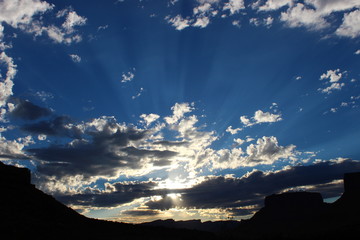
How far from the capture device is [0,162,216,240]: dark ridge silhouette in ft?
128

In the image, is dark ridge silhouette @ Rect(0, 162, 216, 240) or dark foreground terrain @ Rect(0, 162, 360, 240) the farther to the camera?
dark foreground terrain @ Rect(0, 162, 360, 240)

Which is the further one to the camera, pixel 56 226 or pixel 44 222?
pixel 44 222

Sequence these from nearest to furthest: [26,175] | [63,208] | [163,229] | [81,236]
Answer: [81,236], [163,229], [63,208], [26,175]

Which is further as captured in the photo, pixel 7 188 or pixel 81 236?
pixel 7 188

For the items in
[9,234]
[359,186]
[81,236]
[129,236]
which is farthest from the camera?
[359,186]

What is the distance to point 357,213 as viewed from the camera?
14875 centimetres

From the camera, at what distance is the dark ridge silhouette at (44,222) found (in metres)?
38.9

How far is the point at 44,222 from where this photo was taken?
4453 centimetres

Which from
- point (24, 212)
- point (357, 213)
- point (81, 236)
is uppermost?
point (24, 212)

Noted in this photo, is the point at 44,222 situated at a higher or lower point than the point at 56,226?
higher

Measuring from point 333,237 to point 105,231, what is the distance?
32.8 metres

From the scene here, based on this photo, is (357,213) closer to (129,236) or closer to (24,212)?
(129,236)

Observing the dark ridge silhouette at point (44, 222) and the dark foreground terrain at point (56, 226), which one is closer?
the dark ridge silhouette at point (44, 222)

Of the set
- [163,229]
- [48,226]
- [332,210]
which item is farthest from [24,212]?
[332,210]
